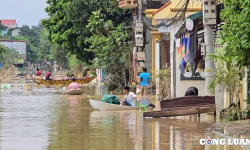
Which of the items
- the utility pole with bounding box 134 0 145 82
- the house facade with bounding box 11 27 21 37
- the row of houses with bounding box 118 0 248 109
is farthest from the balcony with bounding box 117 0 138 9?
the house facade with bounding box 11 27 21 37

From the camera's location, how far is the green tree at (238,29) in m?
11.9

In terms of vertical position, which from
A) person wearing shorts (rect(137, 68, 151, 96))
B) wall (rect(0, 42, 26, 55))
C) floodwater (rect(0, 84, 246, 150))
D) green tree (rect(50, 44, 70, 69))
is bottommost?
floodwater (rect(0, 84, 246, 150))

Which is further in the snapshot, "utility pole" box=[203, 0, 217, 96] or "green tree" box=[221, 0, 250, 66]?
"utility pole" box=[203, 0, 217, 96]

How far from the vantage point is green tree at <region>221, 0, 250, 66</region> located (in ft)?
39.0

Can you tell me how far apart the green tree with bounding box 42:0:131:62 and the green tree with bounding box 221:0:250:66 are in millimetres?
28245

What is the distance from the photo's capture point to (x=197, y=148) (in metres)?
11.4

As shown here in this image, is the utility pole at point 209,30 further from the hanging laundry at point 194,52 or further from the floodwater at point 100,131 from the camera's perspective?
the hanging laundry at point 194,52

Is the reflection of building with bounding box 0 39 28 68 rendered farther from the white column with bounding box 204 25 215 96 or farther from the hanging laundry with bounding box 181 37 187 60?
the white column with bounding box 204 25 215 96

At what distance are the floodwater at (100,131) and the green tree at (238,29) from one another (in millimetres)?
2088

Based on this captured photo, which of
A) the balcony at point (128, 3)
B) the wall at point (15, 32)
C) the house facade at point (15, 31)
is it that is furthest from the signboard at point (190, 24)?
the wall at point (15, 32)

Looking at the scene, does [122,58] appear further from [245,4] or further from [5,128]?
[245,4]

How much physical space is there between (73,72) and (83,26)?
32.3 metres

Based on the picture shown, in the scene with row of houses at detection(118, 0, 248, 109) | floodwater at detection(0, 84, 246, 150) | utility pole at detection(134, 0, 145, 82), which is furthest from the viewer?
utility pole at detection(134, 0, 145, 82)

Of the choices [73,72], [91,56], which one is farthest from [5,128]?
[73,72]
